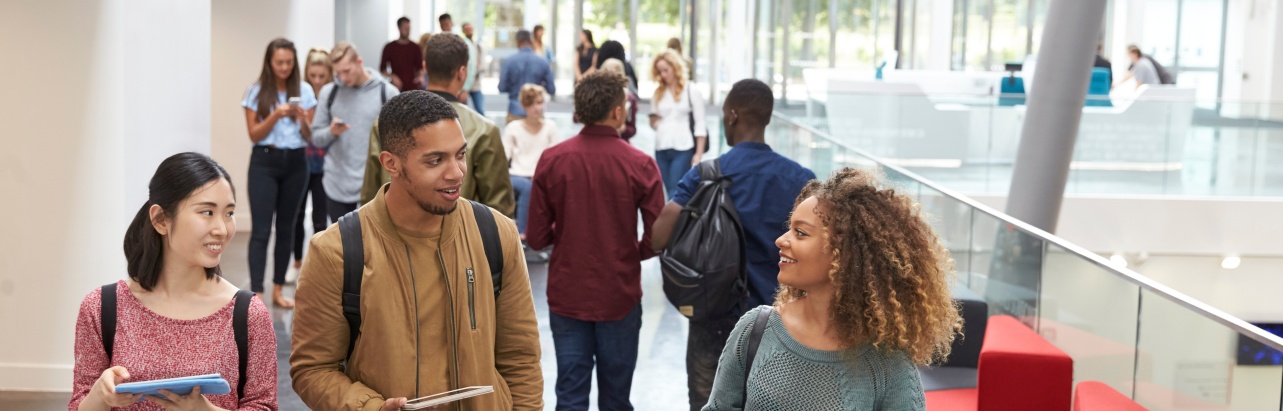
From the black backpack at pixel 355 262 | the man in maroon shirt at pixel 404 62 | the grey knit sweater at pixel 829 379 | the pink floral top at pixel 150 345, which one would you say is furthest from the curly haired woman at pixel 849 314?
the man in maroon shirt at pixel 404 62

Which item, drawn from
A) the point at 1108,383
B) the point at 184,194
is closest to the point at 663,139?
the point at 1108,383

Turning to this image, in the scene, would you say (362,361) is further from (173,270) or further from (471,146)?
(471,146)

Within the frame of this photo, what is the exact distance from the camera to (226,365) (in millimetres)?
2840

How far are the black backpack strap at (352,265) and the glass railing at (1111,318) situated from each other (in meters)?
1.14

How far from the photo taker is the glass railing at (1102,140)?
13.4 meters

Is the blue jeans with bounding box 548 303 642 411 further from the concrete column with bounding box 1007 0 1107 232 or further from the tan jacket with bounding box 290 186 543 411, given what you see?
the concrete column with bounding box 1007 0 1107 232

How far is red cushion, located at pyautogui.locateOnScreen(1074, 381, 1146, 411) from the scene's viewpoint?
13.9 ft

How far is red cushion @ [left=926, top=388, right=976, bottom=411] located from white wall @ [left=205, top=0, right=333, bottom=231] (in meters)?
7.59

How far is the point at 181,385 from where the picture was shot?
99.3 inches

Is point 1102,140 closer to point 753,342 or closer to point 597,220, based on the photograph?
point 597,220

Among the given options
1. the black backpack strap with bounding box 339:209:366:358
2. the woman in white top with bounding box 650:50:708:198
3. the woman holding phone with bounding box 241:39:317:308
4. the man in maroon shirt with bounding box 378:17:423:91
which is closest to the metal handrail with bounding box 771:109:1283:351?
the black backpack strap with bounding box 339:209:366:358

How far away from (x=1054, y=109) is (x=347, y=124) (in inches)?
192

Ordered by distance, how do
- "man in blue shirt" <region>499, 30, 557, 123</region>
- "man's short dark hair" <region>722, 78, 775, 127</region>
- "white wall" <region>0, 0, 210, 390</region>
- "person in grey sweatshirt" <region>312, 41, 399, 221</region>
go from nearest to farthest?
"man's short dark hair" <region>722, 78, 775, 127</region>, "white wall" <region>0, 0, 210, 390</region>, "person in grey sweatshirt" <region>312, 41, 399, 221</region>, "man in blue shirt" <region>499, 30, 557, 123</region>

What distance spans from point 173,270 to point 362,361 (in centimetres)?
51
